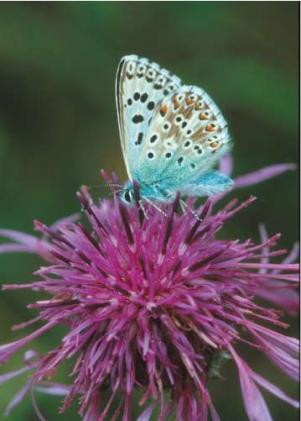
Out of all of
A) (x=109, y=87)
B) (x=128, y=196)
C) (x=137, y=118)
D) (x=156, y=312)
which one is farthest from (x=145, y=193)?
(x=109, y=87)

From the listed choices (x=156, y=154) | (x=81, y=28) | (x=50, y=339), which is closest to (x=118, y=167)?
(x=81, y=28)

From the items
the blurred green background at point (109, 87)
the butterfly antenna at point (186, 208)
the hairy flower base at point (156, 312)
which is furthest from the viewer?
the blurred green background at point (109, 87)

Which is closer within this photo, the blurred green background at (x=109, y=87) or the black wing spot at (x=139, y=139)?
the black wing spot at (x=139, y=139)

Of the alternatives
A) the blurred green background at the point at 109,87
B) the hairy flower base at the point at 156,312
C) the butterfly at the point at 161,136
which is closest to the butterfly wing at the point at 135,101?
the butterfly at the point at 161,136

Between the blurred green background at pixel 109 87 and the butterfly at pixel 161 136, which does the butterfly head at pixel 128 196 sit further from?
the blurred green background at pixel 109 87

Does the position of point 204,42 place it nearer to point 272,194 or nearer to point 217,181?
point 272,194
